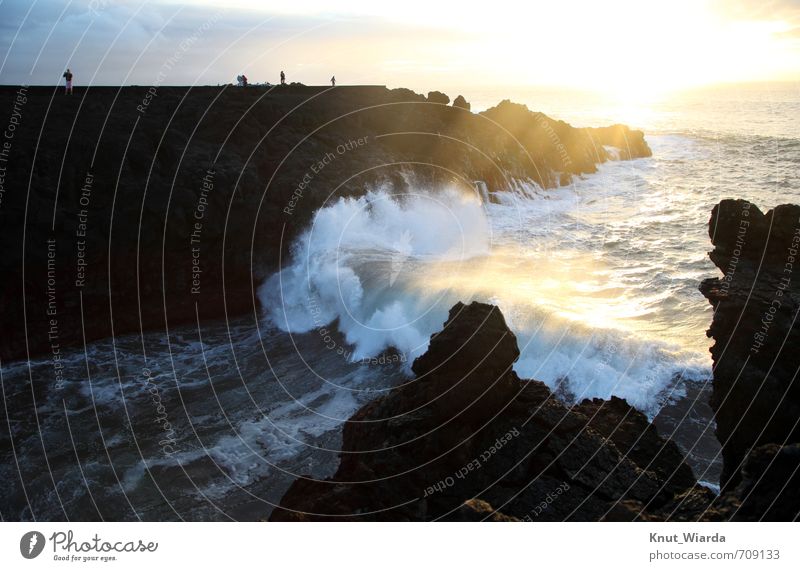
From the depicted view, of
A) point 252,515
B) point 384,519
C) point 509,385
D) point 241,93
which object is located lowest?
point 252,515

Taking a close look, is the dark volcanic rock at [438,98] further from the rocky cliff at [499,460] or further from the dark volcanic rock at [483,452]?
the dark volcanic rock at [483,452]

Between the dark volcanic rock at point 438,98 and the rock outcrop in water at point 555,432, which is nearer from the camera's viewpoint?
the rock outcrop in water at point 555,432

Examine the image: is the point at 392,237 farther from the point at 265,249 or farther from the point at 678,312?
the point at 678,312

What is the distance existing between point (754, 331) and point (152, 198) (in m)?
27.3

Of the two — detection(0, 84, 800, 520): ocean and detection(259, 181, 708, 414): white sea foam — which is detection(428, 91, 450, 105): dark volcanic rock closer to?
detection(0, 84, 800, 520): ocean

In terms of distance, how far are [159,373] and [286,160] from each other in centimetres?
1716

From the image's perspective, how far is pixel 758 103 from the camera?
362ft

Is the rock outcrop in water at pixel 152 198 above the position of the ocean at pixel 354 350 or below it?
above
